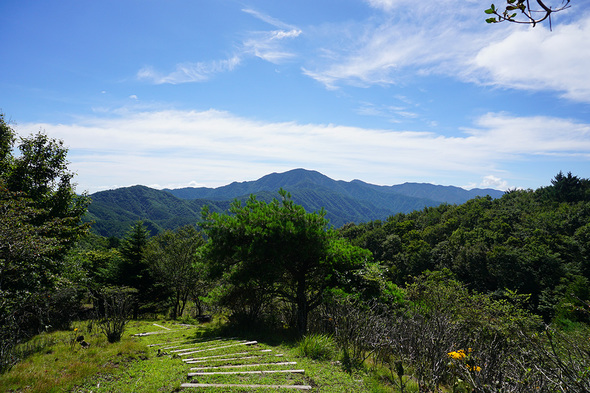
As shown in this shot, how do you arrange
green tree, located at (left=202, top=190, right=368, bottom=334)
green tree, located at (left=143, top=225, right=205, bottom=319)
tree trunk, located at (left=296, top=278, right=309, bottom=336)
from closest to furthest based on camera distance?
green tree, located at (left=202, top=190, right=368, bottom=334)
tree trunk, located at (left=296, top=278, right=309, bottom=336)
green tree, located at (left=143, top=225, right=205, bottom=319)

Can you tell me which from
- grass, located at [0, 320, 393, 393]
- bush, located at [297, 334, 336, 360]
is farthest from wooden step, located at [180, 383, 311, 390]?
bush, located at [297, 334, 336, 360]

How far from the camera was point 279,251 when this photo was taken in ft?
37.7

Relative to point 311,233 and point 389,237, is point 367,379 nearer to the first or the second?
point 311,233

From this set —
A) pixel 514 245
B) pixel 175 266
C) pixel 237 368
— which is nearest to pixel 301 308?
pixel 237 368

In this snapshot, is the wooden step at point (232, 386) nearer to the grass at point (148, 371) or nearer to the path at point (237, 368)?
the path at point (237, 368)

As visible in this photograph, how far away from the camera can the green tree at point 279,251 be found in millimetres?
11273

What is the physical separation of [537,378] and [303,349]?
5.15 metres

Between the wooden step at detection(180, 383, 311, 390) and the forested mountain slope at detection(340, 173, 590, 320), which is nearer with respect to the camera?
the wooden step at detection(180, 383, 311, 390)

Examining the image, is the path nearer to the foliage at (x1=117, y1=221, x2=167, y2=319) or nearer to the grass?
the grass

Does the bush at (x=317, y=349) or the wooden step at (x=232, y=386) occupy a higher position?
the wooden step at (x=232, y=386)

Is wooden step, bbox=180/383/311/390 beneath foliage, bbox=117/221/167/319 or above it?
above

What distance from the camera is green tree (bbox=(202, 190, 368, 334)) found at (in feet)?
37.0

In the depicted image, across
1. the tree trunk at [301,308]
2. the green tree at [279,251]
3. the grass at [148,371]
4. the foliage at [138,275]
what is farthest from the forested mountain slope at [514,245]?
the grass at [148,371]

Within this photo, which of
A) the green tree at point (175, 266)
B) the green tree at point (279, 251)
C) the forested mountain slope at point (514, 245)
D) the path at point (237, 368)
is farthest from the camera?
the forested mountain slope at point (514, 245)
